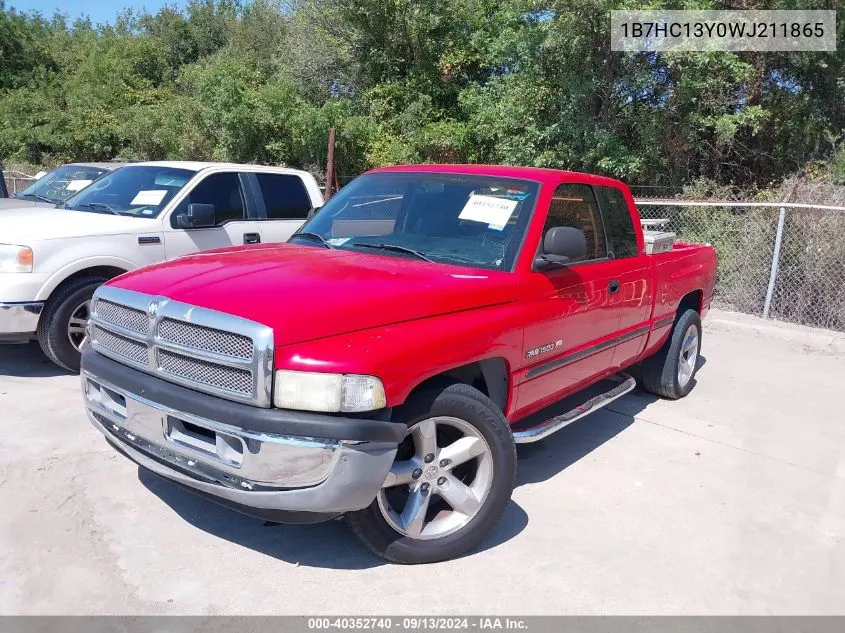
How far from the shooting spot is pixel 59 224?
19.2ft

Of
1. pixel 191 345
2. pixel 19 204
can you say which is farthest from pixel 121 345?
pixel 19 204

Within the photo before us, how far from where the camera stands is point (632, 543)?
12.0 ft

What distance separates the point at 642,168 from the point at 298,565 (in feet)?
35.3

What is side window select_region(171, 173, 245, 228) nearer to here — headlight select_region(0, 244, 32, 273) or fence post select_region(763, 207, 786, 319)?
headlight select_region(0, 244, 32, 273)

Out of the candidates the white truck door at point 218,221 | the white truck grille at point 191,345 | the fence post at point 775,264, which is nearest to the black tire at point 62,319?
the white truck door at point 218,221

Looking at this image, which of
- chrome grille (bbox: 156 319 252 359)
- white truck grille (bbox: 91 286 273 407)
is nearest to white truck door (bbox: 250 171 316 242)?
white truck grille (bbox: 91 286 273 407)

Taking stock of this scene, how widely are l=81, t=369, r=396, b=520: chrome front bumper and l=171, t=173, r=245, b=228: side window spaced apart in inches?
152

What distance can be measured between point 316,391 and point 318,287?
58 centimetres

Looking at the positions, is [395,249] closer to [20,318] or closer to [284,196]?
[20,318]

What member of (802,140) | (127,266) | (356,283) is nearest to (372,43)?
(802,140)

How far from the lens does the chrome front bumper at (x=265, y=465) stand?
280 centimetres

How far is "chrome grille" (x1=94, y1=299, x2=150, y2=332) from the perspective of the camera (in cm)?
325

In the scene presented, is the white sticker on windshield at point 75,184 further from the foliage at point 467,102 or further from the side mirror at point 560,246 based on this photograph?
the foliage at point 467,102

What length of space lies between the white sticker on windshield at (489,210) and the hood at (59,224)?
343 cm
